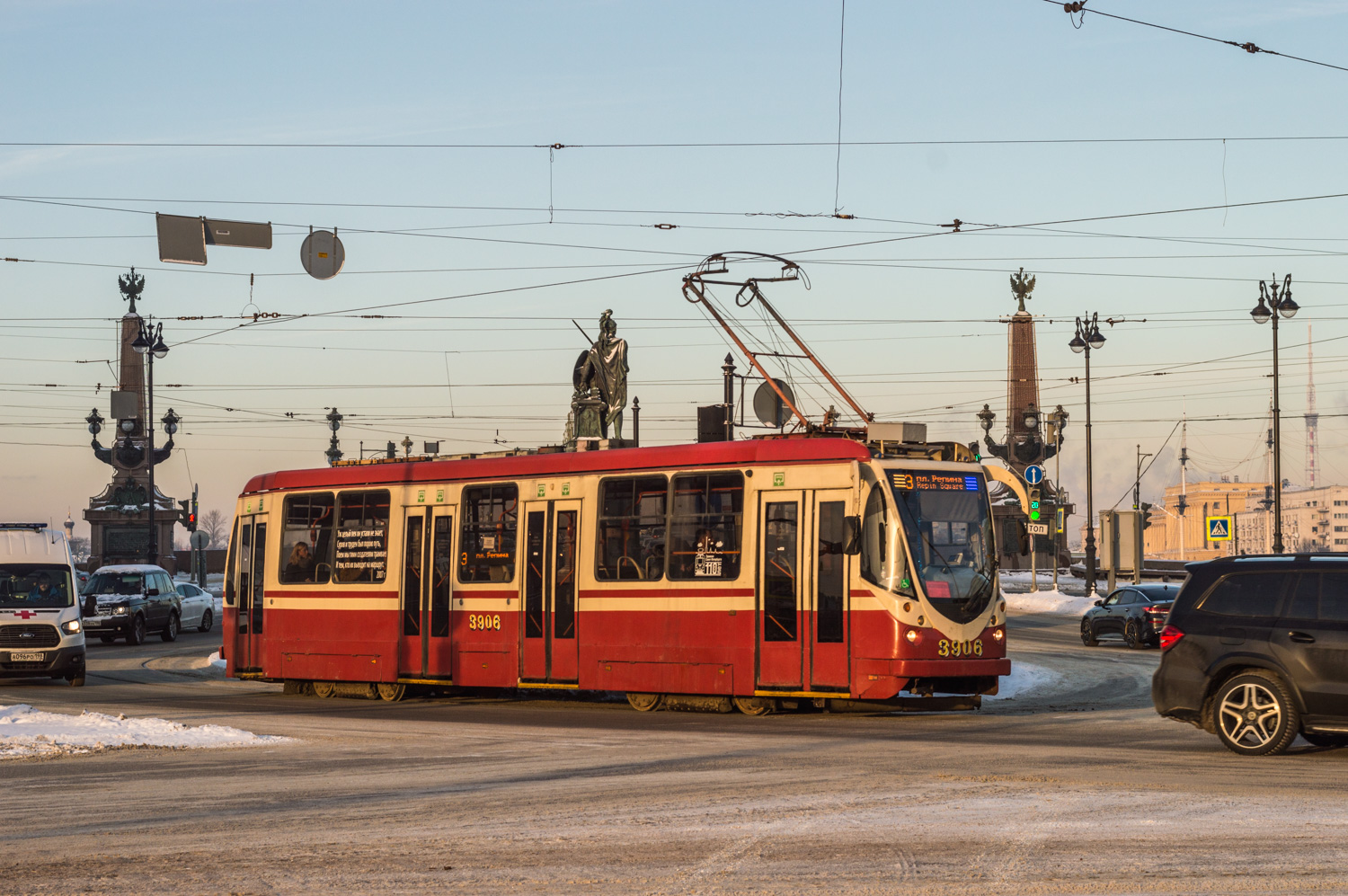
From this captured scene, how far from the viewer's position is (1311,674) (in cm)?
1274

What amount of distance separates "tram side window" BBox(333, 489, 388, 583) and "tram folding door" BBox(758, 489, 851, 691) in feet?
19.7

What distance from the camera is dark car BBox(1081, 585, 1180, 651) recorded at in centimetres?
3189

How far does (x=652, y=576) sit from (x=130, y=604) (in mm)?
21740

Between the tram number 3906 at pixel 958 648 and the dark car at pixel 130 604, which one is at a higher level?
the tram number 3906 at pixel 958 648

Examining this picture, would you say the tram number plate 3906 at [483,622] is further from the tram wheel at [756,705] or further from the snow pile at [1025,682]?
the snow pile at [1025,682]

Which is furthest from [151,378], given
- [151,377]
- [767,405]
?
[767,405]

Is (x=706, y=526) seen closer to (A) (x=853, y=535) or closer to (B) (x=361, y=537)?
(A) (x=853, y=535)

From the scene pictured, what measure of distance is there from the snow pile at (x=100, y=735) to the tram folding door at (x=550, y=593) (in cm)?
452

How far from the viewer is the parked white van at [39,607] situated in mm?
23797

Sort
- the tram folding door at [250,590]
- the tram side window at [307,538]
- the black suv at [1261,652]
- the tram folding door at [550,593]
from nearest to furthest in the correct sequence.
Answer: the black suv at [1261,652]
the tram folding door at [550,593]
the tram side window at [307,538]
the tram folding door at [250,590]

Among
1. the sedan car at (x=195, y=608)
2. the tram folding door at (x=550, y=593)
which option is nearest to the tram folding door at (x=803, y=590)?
the tram folding door at (x=550, y=593)

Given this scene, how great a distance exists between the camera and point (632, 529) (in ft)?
61.1

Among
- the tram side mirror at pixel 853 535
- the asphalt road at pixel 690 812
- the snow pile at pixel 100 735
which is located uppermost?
the tram side mirror at pixel 853 535

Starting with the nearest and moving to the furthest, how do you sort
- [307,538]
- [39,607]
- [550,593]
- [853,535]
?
[853,535], [550,593], [307,538], [39,607]
